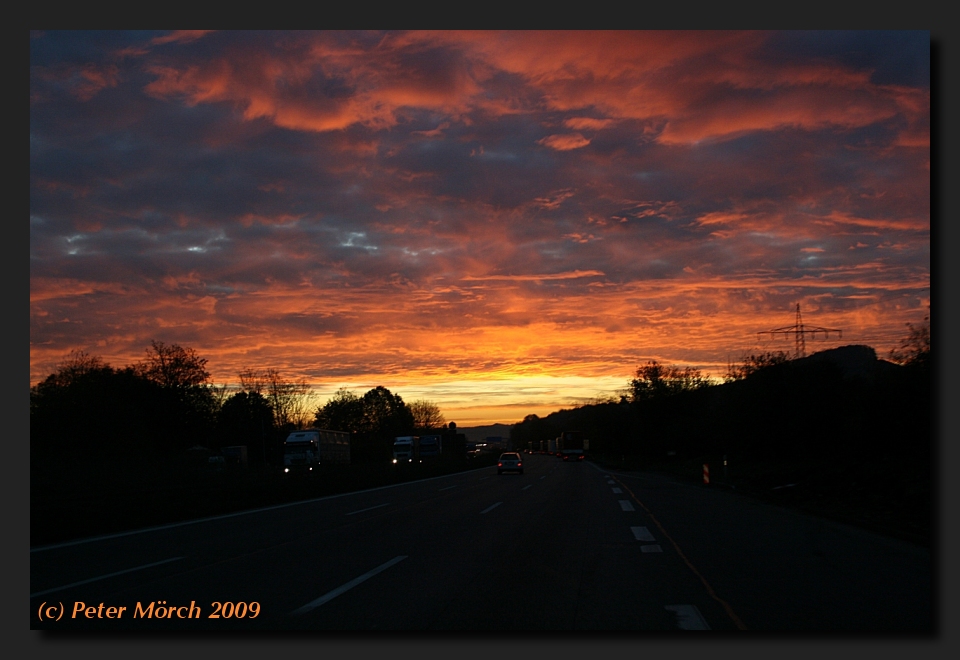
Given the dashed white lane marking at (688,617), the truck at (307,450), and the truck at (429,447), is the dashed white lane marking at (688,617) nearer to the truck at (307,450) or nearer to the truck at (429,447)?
the truck at (307,450)

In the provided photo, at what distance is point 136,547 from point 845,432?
37578mm

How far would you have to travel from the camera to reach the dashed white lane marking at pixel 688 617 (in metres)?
7.46

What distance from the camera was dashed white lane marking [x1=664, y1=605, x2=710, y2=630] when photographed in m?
7.46

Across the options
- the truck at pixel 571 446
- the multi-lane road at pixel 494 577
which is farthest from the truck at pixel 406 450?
the multi-lane road at pixel 494 577

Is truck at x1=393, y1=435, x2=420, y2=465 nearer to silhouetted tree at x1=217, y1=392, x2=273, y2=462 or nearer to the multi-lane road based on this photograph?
silhouetted tree at x1=217, y1=392, x2=273, y2=462

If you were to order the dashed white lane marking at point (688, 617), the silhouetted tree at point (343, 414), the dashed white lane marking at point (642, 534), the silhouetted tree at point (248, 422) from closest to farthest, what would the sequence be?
the dashed white lane marking at point (688, 617)
the dashed white lane marking at point (642, 534)
the silhouetted tree at point (248, 422)
the silhouetted tree at point (343, 414)

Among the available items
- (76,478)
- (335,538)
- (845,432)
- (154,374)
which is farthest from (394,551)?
(154,374)

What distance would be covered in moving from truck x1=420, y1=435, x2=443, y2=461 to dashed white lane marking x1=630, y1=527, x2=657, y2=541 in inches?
3164

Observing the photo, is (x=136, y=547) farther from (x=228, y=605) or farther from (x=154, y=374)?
(x=154, y=374)

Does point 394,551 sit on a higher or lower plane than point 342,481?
higher

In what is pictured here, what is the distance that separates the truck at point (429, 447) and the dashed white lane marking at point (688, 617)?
8785cm

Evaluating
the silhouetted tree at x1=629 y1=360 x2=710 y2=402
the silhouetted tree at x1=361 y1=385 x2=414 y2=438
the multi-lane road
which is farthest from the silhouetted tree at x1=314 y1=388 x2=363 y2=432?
the multi-lane road

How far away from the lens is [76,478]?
124 feet

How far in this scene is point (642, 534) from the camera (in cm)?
1485
